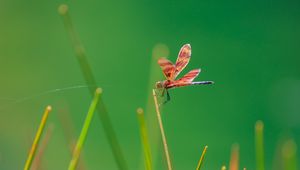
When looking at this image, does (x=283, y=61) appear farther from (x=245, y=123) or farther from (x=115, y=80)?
(x=115, y=80)

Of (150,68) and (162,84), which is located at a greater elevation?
(150,68)

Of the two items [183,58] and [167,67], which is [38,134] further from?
[183,58]

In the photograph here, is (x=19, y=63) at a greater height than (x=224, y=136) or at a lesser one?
greater

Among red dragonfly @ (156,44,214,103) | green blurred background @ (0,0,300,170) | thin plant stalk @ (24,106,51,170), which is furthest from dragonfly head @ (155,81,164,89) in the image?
green blurred background @ (0,0,300,170)

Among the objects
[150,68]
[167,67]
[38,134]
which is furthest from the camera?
[150,68]

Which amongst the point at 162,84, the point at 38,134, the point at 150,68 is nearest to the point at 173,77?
the point at 162,84

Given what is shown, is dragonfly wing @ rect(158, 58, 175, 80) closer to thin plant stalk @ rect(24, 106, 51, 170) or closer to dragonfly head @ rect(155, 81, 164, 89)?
dragonfly head @ rect(155, 81, 164, 89)

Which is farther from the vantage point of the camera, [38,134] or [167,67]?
[167,67]

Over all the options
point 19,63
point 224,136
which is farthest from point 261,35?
point 19,63

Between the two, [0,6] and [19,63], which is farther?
[0,6]
